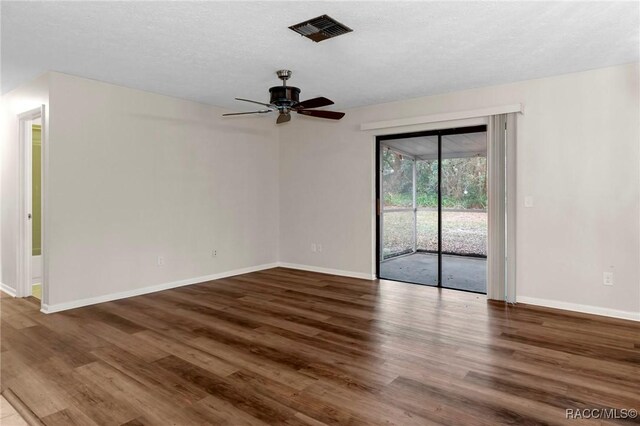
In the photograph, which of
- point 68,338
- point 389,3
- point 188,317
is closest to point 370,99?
point 389,3

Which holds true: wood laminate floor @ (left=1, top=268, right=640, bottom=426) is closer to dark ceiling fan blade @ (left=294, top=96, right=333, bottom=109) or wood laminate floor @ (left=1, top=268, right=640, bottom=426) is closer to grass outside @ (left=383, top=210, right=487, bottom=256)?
grass outside @ (left=383, top=210, right=487, bottom=256)

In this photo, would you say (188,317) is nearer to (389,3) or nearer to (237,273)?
(237,273)

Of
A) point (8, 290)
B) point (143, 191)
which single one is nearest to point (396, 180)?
point (143, 191)

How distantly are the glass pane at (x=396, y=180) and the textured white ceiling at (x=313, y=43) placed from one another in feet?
3.95

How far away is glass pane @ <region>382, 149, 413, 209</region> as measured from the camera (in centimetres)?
559

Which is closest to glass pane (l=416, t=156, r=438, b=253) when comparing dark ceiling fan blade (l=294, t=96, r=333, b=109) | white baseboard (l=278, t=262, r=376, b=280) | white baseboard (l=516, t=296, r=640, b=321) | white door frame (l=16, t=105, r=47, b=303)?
white baseboard (l=278, t=262, r=376, b=280)

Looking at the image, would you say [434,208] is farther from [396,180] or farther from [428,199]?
[396,180]

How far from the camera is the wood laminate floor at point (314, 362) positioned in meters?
2.19

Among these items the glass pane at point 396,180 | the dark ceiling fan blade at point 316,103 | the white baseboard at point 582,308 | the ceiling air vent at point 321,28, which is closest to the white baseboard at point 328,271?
the glass pane at point 396,180

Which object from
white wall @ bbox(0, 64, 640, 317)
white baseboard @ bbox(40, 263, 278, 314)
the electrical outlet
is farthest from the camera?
the electrical outlet

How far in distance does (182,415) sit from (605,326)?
3769 mm

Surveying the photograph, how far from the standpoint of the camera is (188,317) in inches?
155

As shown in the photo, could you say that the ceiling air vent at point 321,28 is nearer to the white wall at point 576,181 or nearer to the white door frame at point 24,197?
the white wall at point 576,181

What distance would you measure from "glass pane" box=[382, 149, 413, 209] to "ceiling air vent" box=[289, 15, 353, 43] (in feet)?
9.13
